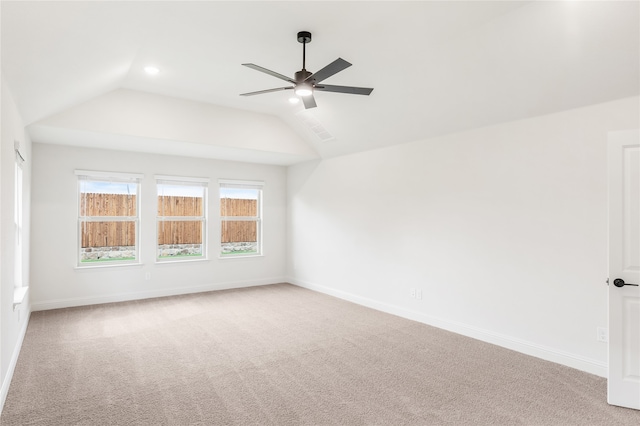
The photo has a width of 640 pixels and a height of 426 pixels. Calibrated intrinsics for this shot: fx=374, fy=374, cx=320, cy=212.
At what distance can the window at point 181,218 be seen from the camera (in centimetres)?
643

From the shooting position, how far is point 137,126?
489cm

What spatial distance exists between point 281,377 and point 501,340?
238cm

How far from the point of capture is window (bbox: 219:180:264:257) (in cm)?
706

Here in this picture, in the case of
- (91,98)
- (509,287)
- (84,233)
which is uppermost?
(91,98)

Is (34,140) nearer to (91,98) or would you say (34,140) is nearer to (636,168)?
(91,98)

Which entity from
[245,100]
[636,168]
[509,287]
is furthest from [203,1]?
[509,287]

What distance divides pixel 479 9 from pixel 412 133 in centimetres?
211

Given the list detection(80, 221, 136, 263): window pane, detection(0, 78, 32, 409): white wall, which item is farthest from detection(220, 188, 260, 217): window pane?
detection(0, 78, 32, 409): white wall

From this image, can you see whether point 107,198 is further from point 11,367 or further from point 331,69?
point 331,69

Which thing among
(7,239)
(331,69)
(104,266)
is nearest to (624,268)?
(331,69)

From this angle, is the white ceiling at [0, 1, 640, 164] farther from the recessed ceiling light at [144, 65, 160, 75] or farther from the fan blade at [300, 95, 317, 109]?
the fan blade at [300, 95, 317, 109]

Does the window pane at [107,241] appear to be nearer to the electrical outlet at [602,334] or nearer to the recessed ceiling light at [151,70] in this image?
the recessed ceiling light at [151,70]

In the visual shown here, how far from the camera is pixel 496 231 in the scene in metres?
4.05

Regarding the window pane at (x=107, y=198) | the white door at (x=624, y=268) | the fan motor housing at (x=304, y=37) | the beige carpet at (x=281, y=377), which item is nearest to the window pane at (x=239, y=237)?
the window pane at (x=107, y=198)
